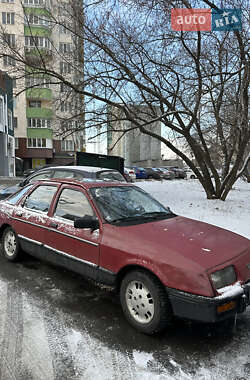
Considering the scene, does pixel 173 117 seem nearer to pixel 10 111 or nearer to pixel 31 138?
pixel 10 111

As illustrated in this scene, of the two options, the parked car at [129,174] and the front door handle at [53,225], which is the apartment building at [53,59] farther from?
the front door handle at [53,225]

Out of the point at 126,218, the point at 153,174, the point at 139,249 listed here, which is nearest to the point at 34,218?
the point at 126,218

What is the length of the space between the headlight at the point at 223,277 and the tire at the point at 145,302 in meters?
0.49

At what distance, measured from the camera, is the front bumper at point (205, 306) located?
8.43ft

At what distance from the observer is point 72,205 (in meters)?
3.93

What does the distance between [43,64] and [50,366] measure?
10653mm

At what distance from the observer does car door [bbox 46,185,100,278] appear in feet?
11.3

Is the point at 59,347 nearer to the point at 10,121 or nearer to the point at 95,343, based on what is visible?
the point at 95,343

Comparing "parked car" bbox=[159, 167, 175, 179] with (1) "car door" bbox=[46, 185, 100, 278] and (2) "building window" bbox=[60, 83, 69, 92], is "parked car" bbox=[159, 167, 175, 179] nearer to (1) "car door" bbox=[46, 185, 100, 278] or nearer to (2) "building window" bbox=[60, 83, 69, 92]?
(2) "building window" bbox=[60, 83, 69, 92]

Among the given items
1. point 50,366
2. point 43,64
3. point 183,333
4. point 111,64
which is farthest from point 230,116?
point 50,366

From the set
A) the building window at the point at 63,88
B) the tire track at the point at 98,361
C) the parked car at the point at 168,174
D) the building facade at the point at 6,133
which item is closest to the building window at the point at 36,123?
the building facade at the point at 6,133

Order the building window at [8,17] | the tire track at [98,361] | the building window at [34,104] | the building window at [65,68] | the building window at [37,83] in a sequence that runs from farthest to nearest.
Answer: the building window at [34,104]
the building window at [8,17]
the building window at [65,68]
the building window at [37,83]
the tire track at [98,361]

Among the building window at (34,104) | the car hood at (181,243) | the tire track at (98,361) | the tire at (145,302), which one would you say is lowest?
the tire track at (98,361)

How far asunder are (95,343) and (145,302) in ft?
1.98
